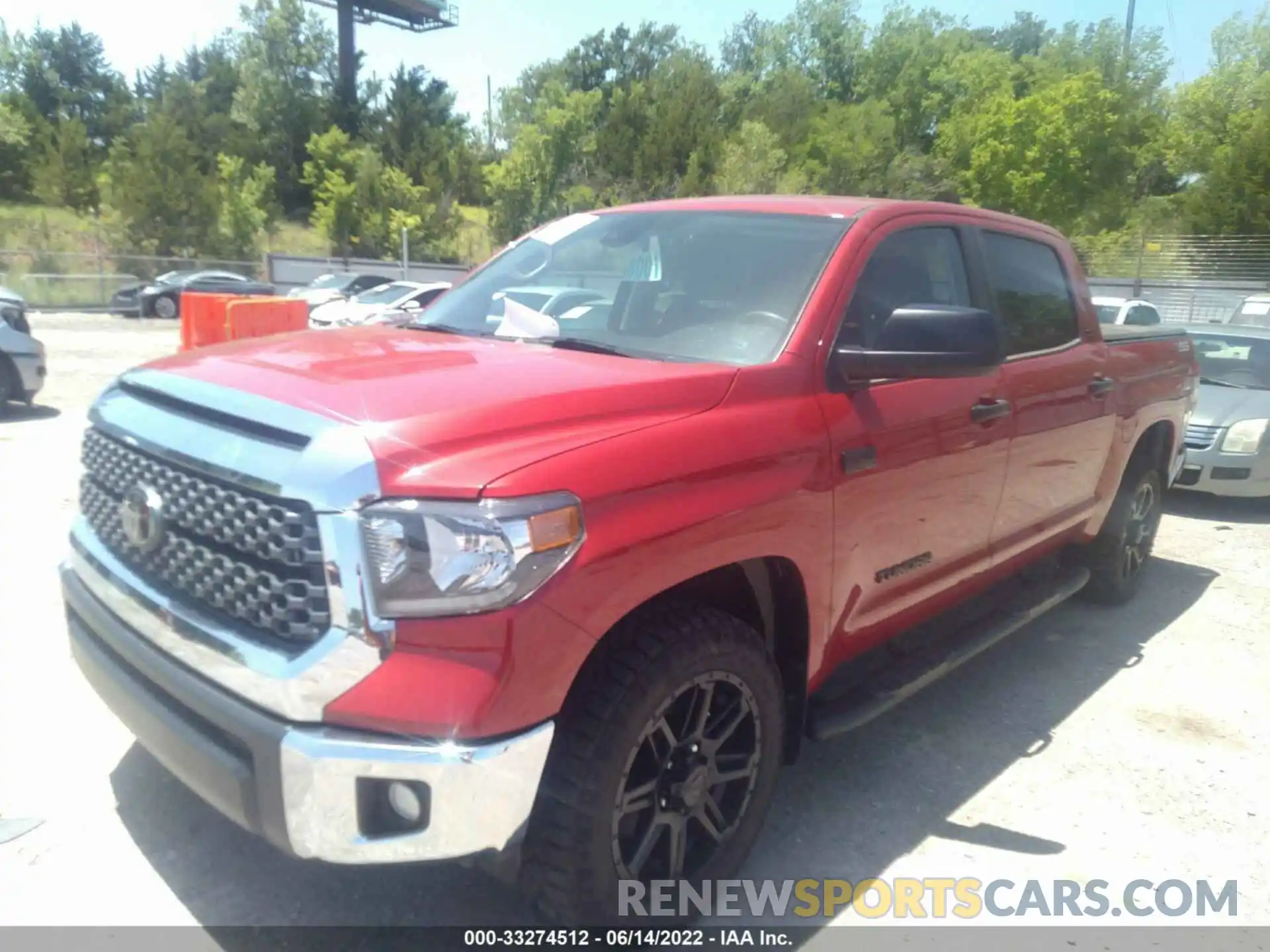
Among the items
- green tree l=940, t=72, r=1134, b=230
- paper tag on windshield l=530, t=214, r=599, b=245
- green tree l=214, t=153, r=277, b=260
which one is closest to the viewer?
paper tag on windshield l=530, t=214, r=599, b=245

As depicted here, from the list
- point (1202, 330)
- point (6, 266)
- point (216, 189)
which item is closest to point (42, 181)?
point (216, 189)

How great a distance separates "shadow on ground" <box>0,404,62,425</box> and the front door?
28.8 ft

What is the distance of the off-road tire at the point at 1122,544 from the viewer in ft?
17.6

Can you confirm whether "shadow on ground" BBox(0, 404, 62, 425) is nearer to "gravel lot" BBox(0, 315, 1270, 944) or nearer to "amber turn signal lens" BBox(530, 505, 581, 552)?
"gravel lot" BBox(0, 315, 1270, 944)

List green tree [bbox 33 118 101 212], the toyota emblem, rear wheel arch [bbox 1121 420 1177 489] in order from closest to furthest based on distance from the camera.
A: the toyota emblem < rear wheel arch [bbox 1121 420 1177 489] < green tree [bbox 33 118 101 212]

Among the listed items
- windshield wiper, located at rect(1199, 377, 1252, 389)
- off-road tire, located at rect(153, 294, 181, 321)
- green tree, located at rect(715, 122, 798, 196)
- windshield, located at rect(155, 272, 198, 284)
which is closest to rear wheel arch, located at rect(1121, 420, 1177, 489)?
windshield wiper, located at rect(1199, 377, 1252, 389)

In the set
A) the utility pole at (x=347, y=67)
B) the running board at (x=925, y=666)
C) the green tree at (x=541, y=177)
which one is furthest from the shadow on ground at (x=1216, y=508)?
the utility pole at (x=347, y=67)

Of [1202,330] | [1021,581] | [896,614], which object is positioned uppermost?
[1202,330]

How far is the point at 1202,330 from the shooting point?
9.66 metres

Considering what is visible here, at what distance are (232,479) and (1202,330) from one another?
9.78 meters

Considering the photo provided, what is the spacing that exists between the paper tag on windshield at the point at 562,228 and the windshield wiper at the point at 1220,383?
6764mm

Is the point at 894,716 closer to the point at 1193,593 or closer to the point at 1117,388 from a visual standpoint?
the point at 1117,388

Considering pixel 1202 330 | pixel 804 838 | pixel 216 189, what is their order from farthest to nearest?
pixel 216 189
pixel 1202 330
pixel 804 838

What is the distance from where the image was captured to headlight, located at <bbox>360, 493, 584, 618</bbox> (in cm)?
209
